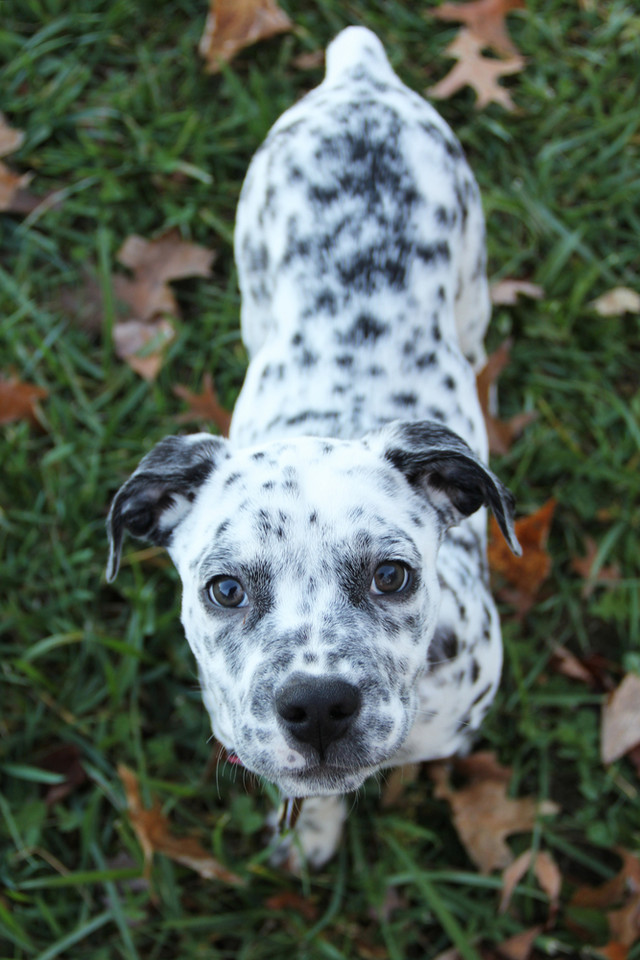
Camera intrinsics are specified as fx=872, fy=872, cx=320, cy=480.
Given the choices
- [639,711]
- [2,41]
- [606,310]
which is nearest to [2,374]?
[2,41]

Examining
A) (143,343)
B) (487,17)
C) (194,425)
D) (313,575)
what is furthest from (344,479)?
(487,17)

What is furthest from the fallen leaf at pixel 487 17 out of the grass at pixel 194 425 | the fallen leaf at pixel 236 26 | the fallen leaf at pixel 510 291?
the fallen leaf at pixel 510 291

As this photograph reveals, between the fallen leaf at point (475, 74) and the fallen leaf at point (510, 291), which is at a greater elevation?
the fallen leaf at point (475, 74)

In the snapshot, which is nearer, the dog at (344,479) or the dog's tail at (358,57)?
the dog at (344,479)

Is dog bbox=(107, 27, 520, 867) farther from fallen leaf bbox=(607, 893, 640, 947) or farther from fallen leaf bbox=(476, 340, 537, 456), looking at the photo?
fallen leaf bbox=(607, 893, 640, 947)

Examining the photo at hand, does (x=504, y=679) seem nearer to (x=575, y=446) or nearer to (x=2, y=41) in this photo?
(x=575, y=446)

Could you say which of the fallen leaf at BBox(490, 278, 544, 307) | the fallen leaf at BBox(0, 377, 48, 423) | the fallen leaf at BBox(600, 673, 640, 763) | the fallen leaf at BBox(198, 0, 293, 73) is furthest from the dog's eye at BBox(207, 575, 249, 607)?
the fallen leaf at BBox(198, 0, 293, 73)

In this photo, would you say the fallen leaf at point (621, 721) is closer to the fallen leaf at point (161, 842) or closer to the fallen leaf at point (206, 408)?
the fallen leaf at point (161, 842)
